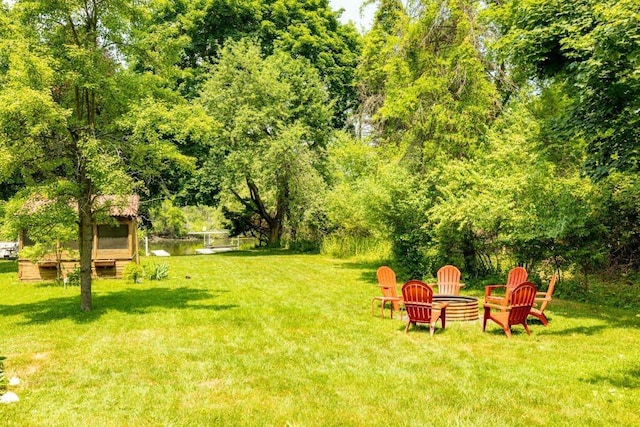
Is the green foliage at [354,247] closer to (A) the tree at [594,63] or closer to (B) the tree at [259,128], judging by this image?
(B) the tree at [259,128]

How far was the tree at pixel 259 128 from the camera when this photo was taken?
27.1 meters

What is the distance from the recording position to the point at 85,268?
11.0 metres

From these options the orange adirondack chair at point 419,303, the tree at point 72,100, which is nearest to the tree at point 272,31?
the tree at point 72,100

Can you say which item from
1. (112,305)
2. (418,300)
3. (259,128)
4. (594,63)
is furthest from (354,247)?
(594,63)

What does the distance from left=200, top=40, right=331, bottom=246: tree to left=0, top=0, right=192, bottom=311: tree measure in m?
15.5

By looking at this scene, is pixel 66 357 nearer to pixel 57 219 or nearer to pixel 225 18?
pixel 57 219

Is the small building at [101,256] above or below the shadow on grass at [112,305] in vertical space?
above

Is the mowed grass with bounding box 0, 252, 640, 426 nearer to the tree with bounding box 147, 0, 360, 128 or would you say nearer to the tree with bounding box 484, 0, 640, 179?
the tree with bounding box 484, 0, 640, 179

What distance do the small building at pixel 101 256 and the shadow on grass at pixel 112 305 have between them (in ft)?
12.3

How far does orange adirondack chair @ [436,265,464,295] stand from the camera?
1137 cm

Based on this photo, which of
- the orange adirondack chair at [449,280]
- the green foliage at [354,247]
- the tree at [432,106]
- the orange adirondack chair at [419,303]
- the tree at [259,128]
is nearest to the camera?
the orange adirondack chair at [419,303]

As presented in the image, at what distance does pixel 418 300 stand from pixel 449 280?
2.89 m

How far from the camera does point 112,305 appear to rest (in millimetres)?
11930

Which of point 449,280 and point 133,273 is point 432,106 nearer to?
point 449,280
